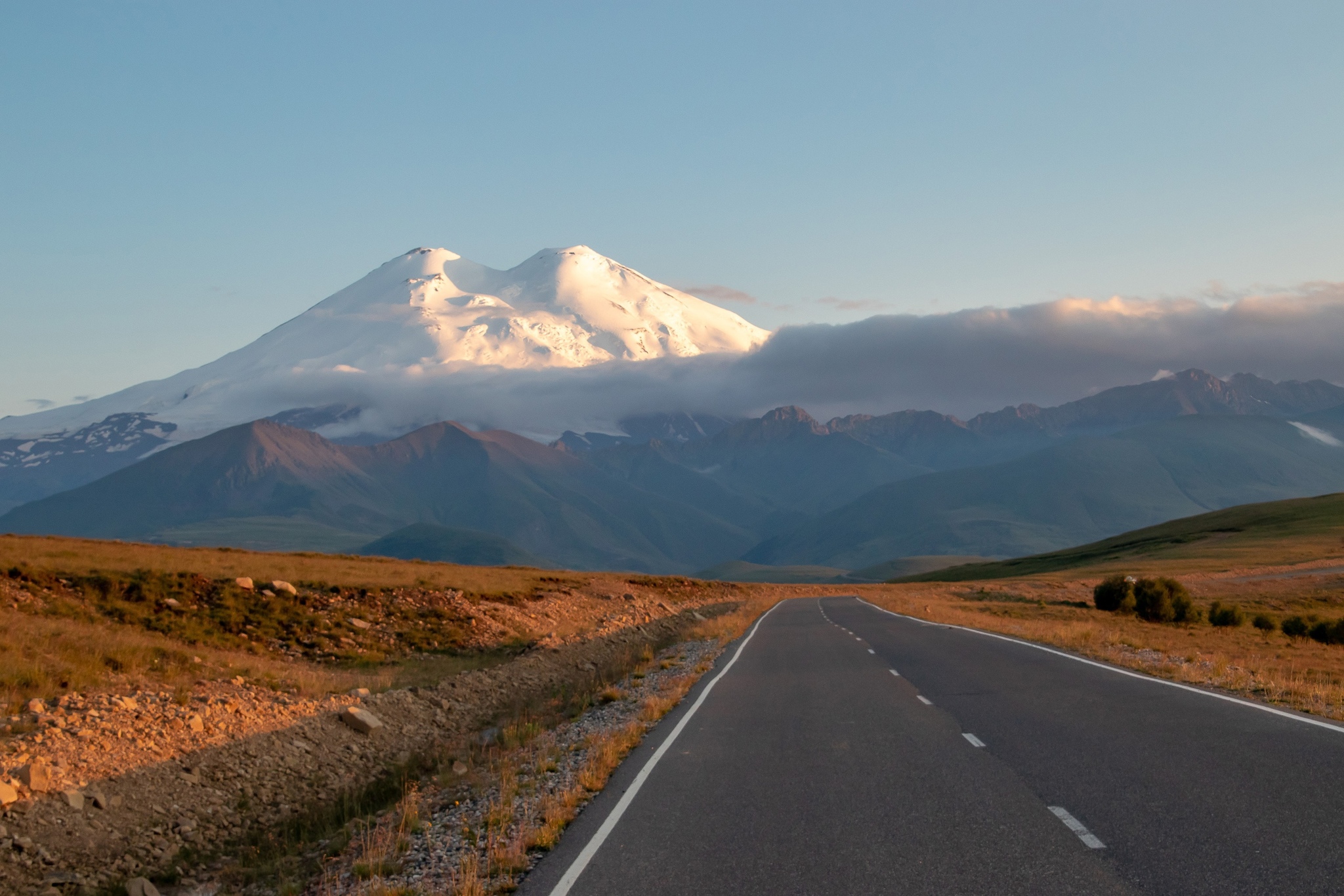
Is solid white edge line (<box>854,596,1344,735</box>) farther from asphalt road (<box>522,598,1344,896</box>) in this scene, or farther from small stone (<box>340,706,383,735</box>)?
small stone (<box>340,706,383,735</box>)

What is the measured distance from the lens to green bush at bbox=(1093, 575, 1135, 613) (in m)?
45.0

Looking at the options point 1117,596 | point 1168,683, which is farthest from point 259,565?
point 1117,596

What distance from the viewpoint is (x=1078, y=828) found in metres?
7.74

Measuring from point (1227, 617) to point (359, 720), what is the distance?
3434 cm

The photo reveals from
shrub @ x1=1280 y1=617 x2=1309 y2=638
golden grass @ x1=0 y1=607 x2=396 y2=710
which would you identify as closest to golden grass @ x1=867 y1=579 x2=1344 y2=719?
shrub @ x1=1280 y1=617 x2=1309 y2=638

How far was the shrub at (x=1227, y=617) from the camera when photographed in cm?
3738

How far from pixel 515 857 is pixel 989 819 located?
396 cm

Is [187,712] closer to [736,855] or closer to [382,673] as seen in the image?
[382,673]

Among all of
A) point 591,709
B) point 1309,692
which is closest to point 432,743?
point 591,709

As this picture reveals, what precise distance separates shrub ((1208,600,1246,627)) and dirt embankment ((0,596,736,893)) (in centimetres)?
3062

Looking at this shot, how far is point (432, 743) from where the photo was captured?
1719 centimetres

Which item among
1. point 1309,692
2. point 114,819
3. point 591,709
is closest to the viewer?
point 114,819

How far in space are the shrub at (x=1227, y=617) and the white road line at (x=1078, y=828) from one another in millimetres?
34438

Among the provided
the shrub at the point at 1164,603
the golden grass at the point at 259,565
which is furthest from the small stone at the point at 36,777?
the shrub at the point at 1164,603
